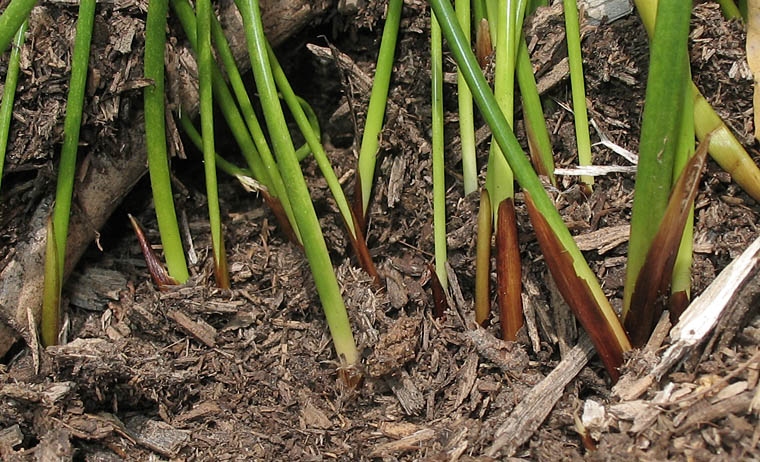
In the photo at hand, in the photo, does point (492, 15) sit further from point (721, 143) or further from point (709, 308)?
point (709, 308)

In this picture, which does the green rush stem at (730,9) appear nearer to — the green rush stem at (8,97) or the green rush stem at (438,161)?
the green rush stem at (438,161)

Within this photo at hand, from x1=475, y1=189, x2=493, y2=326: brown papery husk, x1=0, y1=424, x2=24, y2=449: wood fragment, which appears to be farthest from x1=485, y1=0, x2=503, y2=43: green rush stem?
x1=0, y1=424, x2=24, y2=449: wood fragment

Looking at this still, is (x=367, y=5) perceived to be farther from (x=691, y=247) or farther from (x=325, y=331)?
(x=691, y=247)

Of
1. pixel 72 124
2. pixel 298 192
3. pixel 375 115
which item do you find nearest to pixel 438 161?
pixel 375 115

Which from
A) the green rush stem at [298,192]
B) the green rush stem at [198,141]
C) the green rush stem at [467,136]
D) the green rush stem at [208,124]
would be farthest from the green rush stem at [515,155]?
the green rush stem at [198,141]

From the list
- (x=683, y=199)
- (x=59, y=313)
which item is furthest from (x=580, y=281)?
(x=59, y=313)
